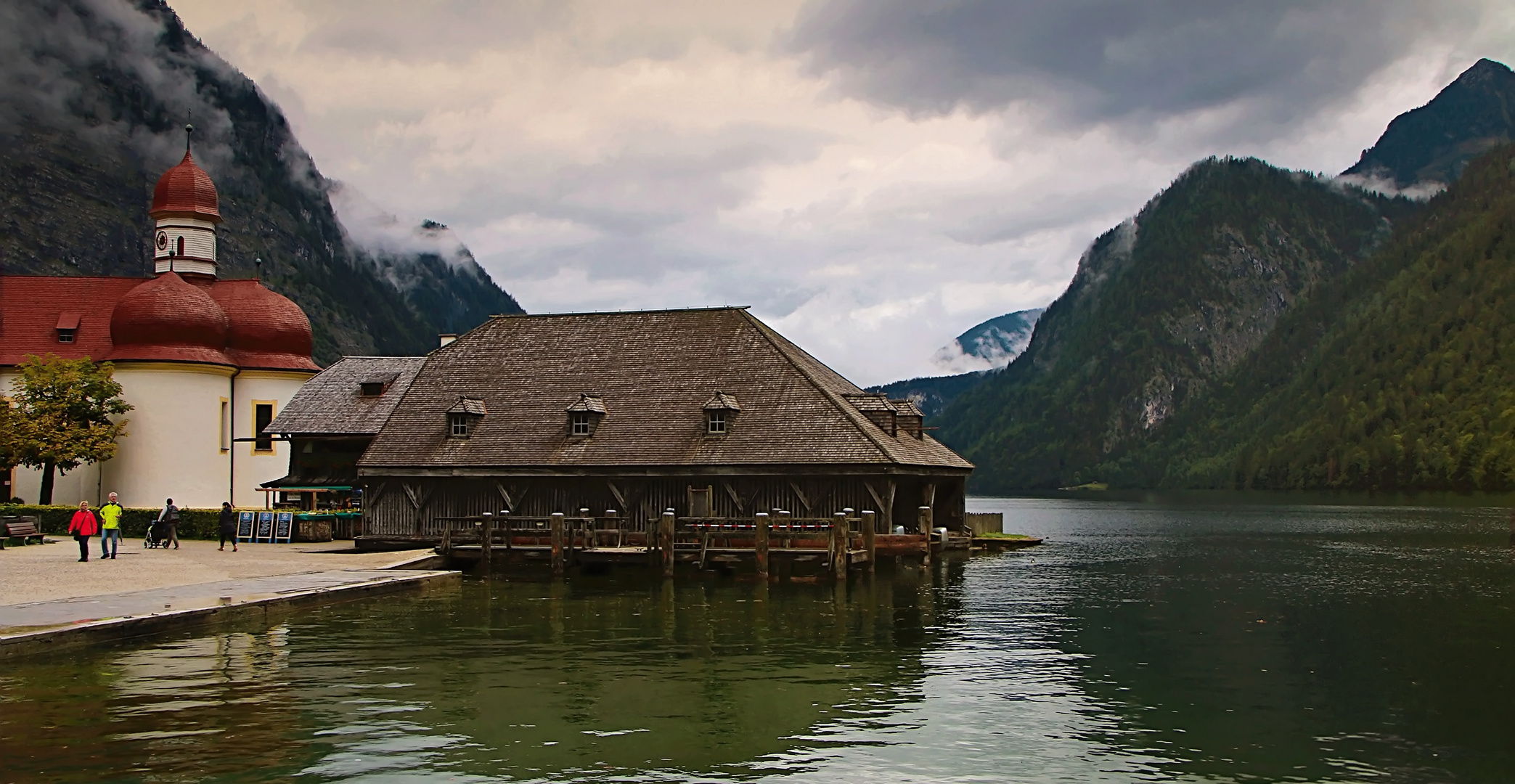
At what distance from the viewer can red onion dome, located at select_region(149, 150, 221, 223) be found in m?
73.0

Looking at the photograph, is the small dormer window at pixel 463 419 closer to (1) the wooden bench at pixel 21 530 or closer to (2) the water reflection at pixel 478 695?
(1) the wooden bench at pixel 21 530

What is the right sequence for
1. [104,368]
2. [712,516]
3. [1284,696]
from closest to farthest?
[1284,696] < [712,516] < [104,368]

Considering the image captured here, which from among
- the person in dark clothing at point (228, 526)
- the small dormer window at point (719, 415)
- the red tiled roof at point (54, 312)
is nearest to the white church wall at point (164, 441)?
the red tiled roof at point (54, 312)

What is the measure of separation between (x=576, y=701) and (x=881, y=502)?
89.9ft

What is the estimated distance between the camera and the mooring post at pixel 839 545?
43.9m

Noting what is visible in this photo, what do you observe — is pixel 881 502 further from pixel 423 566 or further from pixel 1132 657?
pixel 1132 657

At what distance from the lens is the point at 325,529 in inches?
2231

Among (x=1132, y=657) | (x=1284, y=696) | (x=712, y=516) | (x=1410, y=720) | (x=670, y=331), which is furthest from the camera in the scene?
(x=670, y=331)

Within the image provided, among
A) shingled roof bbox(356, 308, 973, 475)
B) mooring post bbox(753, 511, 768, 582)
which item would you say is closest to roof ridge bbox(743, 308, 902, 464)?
shingled roof bbox(356, 308, 973, 475)

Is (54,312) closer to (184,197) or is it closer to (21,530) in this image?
(184,197)

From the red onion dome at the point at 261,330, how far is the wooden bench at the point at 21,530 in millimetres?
18064

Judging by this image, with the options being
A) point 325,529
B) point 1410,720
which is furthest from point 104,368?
point 1410,720

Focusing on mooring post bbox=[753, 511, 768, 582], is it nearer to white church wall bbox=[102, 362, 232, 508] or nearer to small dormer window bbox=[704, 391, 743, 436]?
small dormer window bbox=[704, 391, 743, 436]

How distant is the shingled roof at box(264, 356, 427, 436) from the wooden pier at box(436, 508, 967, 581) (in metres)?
10.4
